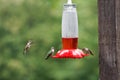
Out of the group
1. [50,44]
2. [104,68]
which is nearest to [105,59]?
[104,68]

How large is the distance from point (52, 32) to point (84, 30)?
2.62 ft

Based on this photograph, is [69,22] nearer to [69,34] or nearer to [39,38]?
[69,34]

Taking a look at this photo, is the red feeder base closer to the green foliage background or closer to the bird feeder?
the bird feeder

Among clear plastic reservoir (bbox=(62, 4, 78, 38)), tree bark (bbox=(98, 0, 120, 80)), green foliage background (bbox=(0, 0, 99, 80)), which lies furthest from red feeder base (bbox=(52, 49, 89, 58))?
green foliage background (bbox=(0, 0, 99, 80))

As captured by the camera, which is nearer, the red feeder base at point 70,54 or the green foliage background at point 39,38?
the red feeder base at point 70,54

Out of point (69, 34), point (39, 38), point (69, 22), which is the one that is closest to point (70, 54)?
point (69, 34)

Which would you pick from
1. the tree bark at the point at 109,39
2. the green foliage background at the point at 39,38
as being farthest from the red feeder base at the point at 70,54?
the green foliage background at the point at 39,38

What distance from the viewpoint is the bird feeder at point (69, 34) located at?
4.29 m

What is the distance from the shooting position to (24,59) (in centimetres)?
1540

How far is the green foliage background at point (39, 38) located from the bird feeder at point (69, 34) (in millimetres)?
9981

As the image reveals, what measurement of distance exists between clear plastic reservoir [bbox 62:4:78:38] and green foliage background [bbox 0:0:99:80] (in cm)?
997

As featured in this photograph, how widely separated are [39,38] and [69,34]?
1069cm

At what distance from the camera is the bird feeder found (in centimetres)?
429

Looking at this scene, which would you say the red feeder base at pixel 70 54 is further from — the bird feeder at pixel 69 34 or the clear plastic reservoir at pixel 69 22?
the clear plastic reservoir at pixel 69 22
